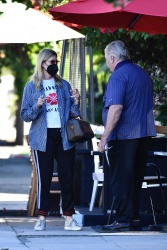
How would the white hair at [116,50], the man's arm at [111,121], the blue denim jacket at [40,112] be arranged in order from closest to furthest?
the man's arm at [111,121] < the white hair at [116,50] < the blue denim jacket at [40,112]

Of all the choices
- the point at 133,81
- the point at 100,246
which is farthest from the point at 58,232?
A: the point at 133,81

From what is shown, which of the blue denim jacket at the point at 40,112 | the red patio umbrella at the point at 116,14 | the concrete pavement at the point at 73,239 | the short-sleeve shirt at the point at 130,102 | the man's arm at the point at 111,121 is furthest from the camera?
the blue denim jacket at the point at 40,112

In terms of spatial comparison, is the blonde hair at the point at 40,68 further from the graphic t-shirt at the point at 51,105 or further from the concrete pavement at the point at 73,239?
the concrete pavement at the point at 73,239

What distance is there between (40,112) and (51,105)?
0.17 metres

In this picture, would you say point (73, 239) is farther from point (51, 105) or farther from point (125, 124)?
point (51, 105)

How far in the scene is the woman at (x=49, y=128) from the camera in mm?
9039

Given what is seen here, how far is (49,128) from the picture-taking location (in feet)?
29.7

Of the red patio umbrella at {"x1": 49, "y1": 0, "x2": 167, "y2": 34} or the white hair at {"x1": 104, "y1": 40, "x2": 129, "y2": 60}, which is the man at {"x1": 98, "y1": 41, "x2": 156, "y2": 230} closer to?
the white hair at {"x1": 104, "y1": 40, "x2": 129, "y2": 60}

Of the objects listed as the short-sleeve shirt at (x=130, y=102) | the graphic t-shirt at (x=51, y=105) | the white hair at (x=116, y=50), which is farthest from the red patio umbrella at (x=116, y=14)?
the graphic t-shirt at (x=51, y=105)

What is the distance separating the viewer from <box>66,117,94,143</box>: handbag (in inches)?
354

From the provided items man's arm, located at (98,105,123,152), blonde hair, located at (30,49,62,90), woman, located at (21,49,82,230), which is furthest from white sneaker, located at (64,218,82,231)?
blonde hair, located at (30,49,62,90)

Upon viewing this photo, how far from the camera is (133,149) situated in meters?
8.77

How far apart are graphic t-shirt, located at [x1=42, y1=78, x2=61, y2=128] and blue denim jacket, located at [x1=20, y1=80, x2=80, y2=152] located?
4cm

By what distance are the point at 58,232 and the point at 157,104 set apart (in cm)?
359
